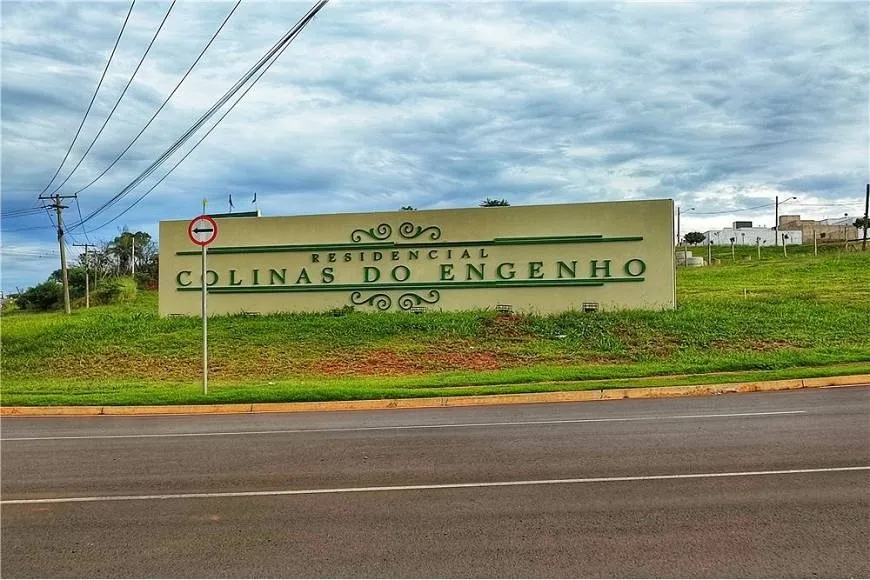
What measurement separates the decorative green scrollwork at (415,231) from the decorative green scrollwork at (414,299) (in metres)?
1.62

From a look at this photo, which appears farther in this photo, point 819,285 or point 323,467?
point 819,285

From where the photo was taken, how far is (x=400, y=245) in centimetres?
2136

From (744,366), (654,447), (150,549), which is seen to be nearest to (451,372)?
(744,366)

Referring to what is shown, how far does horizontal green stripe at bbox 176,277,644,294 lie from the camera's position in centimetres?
2048

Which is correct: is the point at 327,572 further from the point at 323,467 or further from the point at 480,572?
the point at 323,467

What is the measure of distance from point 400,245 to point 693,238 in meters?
63.3

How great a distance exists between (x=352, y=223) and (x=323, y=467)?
14622mm

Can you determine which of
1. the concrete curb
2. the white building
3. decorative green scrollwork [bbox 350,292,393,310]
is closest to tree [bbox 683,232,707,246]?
the white building

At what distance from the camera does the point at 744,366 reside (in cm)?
1495

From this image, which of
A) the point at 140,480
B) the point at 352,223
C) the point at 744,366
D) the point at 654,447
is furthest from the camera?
the point at 352,223

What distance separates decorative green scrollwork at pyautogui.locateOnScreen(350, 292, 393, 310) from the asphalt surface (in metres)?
11.1

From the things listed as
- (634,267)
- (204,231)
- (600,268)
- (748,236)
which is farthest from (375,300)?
(748,236)

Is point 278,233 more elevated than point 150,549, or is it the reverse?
point 278,233

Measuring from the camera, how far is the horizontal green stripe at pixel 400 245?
2048 cm
